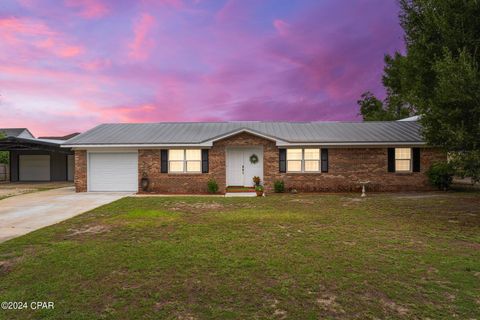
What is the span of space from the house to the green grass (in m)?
7.05

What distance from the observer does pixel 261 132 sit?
15.9 metres

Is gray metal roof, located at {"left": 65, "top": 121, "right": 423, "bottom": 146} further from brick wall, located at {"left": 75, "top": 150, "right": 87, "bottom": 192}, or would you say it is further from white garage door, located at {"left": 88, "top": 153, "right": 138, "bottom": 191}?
white garage door, located at {"left": 88, "top": 153, "right": 138, "bottom": 191}

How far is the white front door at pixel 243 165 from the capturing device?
17.6 metres

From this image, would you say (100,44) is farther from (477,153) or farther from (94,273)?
(477,153)

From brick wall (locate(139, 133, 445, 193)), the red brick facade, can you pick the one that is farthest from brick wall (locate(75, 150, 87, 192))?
brick wall (locate(139, 133, 445, 193))

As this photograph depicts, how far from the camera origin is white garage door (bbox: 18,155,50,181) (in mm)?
26156

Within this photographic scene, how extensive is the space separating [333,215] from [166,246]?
613 centimetres

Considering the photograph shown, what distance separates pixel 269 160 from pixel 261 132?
1780 millimetres

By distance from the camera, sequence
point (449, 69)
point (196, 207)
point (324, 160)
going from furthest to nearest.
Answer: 1. point (324, 160)
2. point (196, 207)
3. point (449, 69)

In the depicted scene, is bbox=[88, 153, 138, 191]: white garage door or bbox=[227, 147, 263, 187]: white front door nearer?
bbox=[88, 153, 138, 191]: white garage door

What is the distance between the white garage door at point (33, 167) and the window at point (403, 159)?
30.5 meters

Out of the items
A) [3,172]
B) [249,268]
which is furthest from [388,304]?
[3,172]

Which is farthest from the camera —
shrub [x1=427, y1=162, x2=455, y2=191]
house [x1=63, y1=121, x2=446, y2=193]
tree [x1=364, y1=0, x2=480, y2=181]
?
house [x1=63, y1=121, x2=446, y2=193]

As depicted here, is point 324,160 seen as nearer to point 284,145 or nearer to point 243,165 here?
point 284,145
